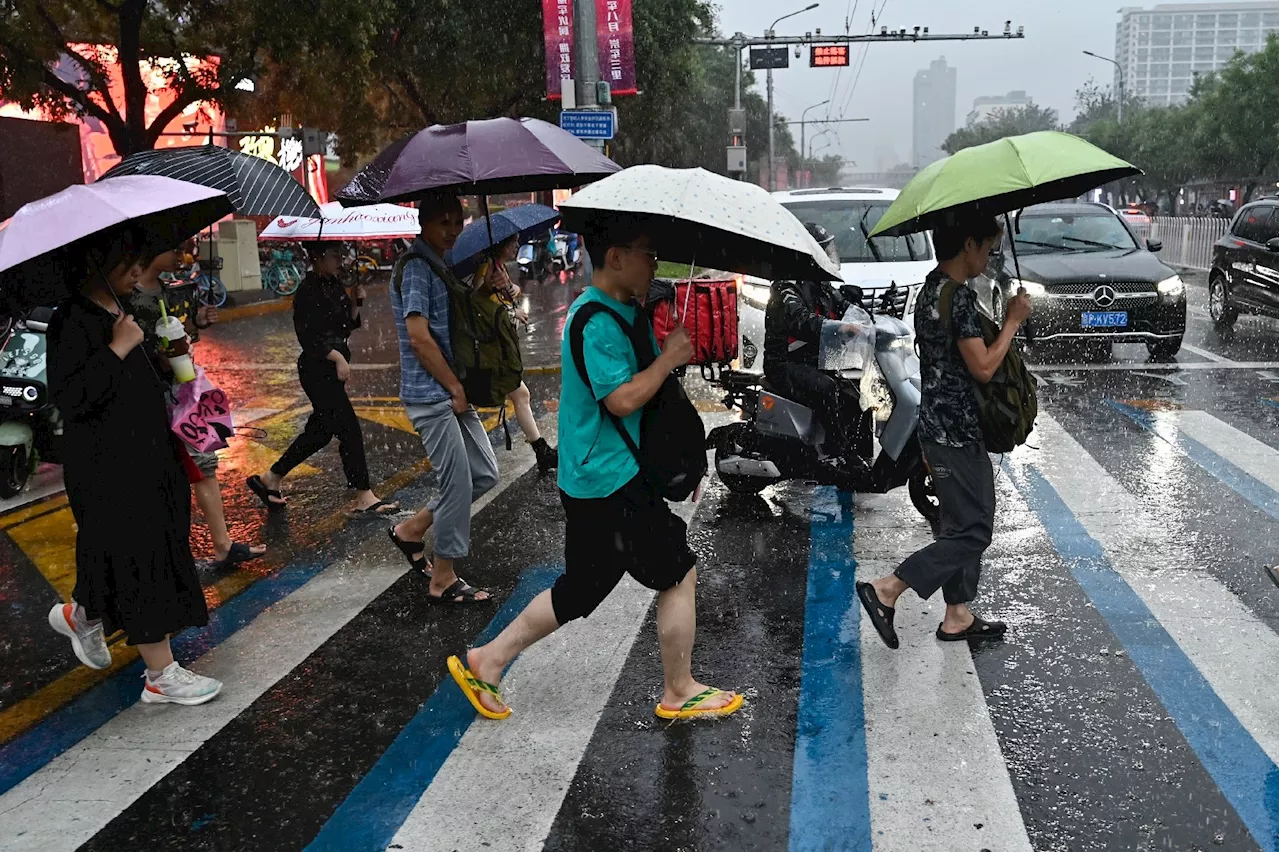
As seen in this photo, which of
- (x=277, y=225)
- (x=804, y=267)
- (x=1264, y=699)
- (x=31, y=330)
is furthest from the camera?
(x=31, y=330)

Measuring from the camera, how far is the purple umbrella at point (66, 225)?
153 inches

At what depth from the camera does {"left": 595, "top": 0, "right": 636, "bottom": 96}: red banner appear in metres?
17.3

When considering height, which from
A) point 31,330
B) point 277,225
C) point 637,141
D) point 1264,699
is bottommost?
point 1264,699

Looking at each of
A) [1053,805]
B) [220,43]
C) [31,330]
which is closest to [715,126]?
[220,43]

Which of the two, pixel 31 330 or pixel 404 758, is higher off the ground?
pixel 31 330

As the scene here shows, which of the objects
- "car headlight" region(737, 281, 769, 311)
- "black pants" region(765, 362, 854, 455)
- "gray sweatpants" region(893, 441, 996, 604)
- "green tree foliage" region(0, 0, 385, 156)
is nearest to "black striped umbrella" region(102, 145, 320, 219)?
"black pants" region(765, 362, 854, 455)

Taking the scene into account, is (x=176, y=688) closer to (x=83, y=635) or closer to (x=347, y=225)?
(x=83, y=635)

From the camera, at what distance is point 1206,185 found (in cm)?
6938

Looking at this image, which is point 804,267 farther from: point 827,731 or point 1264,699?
point 1264,699

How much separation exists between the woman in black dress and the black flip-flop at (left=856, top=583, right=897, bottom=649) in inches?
99.5

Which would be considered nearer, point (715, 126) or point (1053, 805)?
point (1053, 805)

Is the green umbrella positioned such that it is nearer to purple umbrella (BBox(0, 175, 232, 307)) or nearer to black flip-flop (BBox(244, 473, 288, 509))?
purple umbrella (BBox(0, 175, 232, 307))

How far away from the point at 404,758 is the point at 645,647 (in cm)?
127

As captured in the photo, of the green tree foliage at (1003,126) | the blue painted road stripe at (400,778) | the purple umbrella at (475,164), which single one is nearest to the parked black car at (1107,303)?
the purple umbrella at (475,164)
